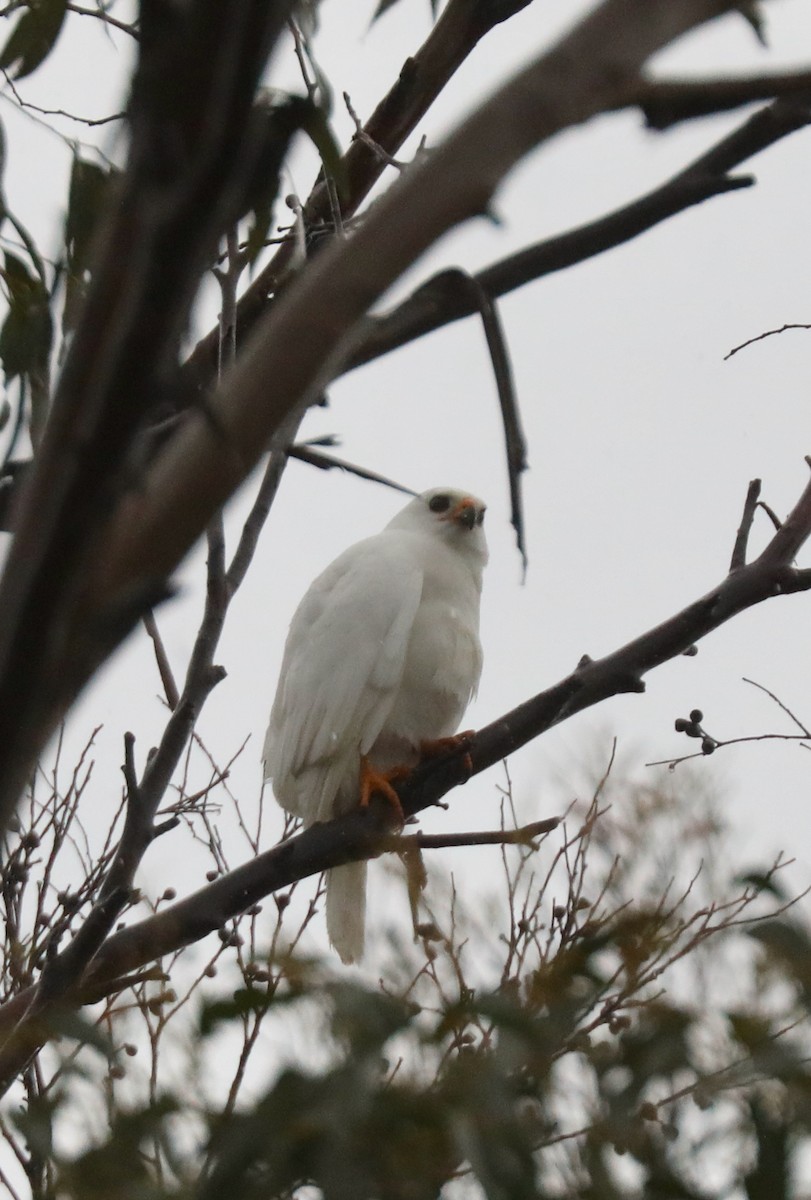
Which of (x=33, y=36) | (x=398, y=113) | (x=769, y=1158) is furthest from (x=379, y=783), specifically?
(x=769, y=1158)

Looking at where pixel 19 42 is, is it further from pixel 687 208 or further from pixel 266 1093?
pixel 266 1093

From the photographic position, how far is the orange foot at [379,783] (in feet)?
9.73

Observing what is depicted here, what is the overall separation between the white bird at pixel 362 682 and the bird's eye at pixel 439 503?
0.33 metres

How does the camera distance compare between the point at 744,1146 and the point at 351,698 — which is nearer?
the point at 744,1146

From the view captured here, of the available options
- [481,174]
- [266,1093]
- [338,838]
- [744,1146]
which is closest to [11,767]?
[481,174]

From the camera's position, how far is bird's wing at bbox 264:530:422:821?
11.0 ft

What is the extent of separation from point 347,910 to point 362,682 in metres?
0.58

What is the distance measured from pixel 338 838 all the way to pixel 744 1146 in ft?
4.80

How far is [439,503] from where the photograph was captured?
4.33 meters

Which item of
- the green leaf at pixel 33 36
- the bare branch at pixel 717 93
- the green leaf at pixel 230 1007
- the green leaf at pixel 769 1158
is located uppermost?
the green leaf at pixel 33 36

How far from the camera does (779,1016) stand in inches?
47.8

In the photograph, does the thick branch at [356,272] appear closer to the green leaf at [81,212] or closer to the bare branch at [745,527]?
the green leaf at [81,212]

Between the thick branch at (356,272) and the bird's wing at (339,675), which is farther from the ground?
the bird's wing at (339,675)

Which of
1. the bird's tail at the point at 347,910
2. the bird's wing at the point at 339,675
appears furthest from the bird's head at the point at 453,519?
the bird's tail at the point at 347,910
